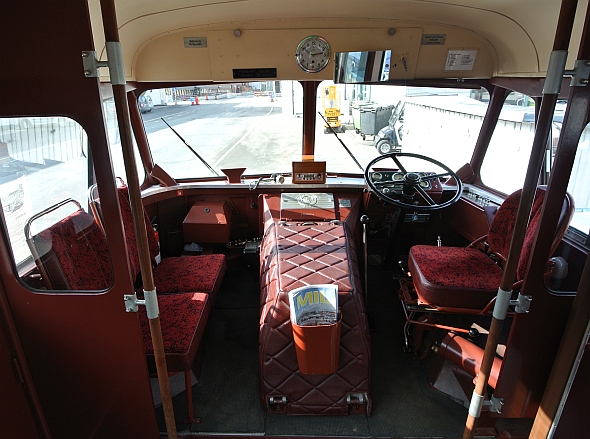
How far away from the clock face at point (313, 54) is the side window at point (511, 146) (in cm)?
145

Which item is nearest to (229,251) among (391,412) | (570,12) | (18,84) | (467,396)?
(391,412)

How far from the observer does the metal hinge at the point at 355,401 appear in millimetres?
1985

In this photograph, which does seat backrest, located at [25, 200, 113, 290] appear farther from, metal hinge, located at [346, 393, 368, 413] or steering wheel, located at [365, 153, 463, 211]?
steering wheel, located at [365, 153, 463, 211]

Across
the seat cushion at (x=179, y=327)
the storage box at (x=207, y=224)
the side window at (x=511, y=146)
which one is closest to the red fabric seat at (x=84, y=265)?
the seat cushion at (x=179, y=327)

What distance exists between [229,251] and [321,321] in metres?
1.73

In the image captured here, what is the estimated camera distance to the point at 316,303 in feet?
6.36

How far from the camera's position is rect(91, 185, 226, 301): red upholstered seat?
2352 mm

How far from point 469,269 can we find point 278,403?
4.53ft

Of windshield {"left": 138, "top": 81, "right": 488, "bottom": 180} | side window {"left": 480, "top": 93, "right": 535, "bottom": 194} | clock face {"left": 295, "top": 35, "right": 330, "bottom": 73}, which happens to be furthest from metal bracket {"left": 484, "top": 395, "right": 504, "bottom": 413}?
clock face {"left": 295, "top": 35, "right": 330, "bottom": 73}

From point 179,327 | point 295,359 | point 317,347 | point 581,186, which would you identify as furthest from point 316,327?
point 581,186

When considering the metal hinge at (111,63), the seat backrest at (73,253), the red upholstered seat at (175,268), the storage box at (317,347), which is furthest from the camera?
the red upholstered seat at (175,268)

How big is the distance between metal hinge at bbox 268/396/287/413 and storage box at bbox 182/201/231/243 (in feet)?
5.04

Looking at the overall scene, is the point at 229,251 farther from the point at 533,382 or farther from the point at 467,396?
the point at 533,382

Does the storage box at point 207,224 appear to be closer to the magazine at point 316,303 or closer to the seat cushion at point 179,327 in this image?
the seat cushion at point 179,327
